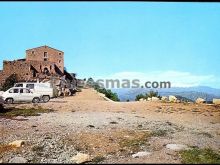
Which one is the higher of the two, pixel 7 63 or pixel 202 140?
pixel 7 63

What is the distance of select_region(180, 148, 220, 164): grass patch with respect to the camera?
1079 cm

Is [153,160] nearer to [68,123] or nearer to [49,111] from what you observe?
[68,123]

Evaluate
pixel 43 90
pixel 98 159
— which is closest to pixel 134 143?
pixel 98 159

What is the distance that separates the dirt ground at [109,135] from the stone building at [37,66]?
107 feet

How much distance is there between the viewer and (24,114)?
21.3m

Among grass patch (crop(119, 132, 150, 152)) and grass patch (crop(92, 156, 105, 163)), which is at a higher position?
grass patch (crop(119, 132, 150, 152))

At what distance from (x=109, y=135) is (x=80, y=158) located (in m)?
3.47

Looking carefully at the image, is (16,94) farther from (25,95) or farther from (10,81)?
(10,81)

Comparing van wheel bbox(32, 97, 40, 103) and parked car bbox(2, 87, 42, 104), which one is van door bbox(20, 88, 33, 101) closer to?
parked car bbox(2, 87, 42, 104)

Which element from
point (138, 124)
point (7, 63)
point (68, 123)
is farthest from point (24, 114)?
point (7, 63)

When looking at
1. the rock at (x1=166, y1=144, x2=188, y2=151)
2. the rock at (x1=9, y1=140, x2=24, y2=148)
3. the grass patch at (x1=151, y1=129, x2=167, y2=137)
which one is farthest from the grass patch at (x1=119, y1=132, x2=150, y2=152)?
the rock at (x1=9, y1=140, x2=24, y2=148)

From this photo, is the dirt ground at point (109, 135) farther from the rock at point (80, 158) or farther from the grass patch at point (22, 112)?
the grass patch at point (22, 112)

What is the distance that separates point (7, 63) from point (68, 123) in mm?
40069

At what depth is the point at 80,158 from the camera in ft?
37.8
